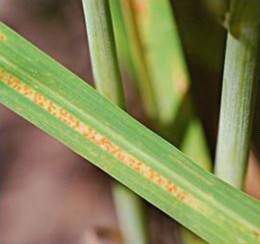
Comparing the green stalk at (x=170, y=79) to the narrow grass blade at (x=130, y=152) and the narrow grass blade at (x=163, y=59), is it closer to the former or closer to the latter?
the narrow grass blade at (x=163, y=59)

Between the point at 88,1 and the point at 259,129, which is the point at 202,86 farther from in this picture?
the point at 88,1

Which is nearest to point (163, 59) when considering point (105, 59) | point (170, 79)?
point (170, 79)

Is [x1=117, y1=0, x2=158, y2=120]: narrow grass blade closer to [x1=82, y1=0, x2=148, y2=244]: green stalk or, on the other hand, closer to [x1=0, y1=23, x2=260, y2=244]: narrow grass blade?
[x1=82, y1=0, x2=148, y2=244]: green stalk

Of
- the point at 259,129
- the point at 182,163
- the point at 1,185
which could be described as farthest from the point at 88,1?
the point at 1,185

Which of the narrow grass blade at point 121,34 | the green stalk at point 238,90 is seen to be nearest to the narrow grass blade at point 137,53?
the narrow grass blade at point 121,34

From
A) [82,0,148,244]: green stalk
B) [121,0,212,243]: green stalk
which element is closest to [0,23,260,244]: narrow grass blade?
[82,0,148,244]: green stalk

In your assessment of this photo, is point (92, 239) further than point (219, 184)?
Yes
